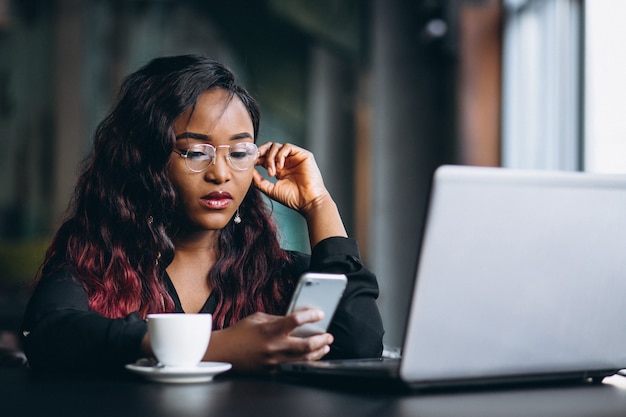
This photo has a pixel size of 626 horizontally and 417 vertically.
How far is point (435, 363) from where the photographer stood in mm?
957

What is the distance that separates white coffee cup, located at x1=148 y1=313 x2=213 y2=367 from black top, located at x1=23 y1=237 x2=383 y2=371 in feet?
0.34

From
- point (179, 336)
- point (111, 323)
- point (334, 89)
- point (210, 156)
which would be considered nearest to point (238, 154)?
point (210, 156)

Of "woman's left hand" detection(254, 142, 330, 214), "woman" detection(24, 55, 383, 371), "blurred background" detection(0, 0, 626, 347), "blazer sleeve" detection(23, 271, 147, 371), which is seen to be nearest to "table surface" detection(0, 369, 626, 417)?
"blazer sleeve" detection(23, 271, 147, 371)

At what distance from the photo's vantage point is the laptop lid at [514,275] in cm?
93

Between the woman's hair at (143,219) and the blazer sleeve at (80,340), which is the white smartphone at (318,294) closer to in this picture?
the blazer sleeve at (80,340)

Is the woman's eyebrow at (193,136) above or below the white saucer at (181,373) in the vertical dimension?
above

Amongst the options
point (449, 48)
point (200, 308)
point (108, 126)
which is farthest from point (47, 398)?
point (449, 48)

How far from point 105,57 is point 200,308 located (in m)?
5.07

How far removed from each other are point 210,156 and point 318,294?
0.56 meters

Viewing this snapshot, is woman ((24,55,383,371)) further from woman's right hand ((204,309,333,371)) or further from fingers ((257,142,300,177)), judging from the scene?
woman's right hand ((204,309,333,371))

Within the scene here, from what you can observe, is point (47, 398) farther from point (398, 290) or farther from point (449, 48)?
point (398, 290)

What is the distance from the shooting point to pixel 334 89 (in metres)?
6.48

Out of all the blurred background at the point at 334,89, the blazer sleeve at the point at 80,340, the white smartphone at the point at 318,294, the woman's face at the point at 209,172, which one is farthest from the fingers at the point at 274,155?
the blurred background at the point at 334,89

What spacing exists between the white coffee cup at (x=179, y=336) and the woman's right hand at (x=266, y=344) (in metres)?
0.06
